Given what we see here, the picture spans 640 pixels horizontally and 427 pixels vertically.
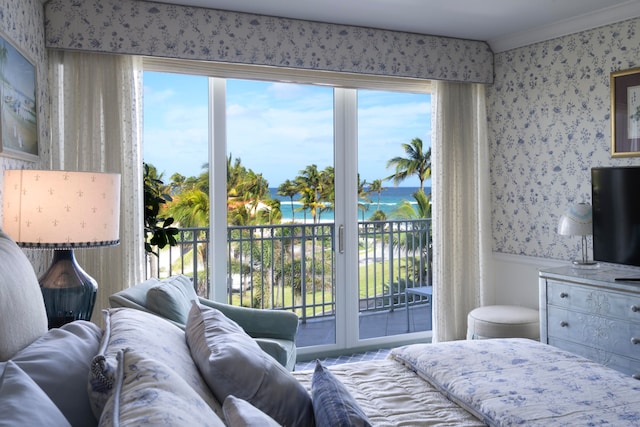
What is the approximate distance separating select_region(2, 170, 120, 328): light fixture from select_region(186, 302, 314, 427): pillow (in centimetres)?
95

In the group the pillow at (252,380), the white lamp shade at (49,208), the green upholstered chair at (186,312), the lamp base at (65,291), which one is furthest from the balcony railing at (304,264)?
the pillow at (252,380)

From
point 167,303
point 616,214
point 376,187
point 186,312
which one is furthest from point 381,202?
point 167,303

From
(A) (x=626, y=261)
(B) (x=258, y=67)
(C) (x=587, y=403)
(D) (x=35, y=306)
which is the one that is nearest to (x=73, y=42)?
(B) (x=258, y=67)

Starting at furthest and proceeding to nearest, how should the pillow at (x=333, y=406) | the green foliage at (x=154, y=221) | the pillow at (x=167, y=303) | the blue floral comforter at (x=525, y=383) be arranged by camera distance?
the green foliage at (x=154, y=221) → the pillow at (x=167, y=303) → the blue floral comforter at (x=525, y=383) → the pillow at (x=333, y=406)

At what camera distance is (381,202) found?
4.91 m

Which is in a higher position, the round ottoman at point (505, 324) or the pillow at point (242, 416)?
the pillow at point (242, 416)

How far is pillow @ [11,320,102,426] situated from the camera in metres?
1.16

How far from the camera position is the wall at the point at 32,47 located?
8.52 feet

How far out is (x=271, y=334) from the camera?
325 centimetres

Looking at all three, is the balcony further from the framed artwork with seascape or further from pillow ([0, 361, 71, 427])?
pillow ([0, 361, 71, 427])

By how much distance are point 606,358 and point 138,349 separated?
3030 mm

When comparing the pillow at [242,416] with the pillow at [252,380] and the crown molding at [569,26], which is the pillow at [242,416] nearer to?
the pillow at [252,380]

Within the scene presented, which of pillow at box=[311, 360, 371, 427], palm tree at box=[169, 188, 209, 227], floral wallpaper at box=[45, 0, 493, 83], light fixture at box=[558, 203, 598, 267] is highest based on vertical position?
floral wallpaper at box=[45, 0, 493, 83]

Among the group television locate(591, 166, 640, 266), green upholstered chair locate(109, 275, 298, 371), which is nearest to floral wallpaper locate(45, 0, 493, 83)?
television locate(591, 166, 640, 266)
